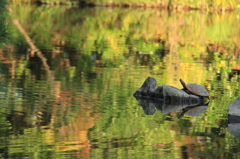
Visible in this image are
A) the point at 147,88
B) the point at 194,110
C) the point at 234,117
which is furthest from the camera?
the point at 147,88

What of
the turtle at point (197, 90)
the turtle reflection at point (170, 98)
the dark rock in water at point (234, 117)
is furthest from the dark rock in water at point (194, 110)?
the dark rock in water at point (234, 117)

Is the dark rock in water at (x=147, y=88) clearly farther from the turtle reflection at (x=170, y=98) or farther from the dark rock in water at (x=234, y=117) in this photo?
the dark rock in water at (x=234, y=117)

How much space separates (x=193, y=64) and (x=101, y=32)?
7.85 metres

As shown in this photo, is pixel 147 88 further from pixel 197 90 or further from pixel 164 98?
pixel 197 90

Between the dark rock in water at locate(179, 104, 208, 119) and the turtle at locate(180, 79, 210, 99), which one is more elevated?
the turtle at locate(180, 79, 210, 99)

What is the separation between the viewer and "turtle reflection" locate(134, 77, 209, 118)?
773 cm

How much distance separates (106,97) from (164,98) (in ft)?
2.67

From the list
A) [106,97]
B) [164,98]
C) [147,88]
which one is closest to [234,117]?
[164,98]

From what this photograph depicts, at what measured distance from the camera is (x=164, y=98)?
816 centimetres

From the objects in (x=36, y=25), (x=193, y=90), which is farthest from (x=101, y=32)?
(x=193, y=90)

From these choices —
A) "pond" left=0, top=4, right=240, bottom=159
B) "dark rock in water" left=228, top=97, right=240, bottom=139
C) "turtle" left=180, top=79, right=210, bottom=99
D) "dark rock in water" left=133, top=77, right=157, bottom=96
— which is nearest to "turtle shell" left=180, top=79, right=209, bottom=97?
"turtle" left=180, top=79, right=210, bottom=99

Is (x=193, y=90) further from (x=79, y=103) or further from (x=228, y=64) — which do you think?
(x=228, y=64)

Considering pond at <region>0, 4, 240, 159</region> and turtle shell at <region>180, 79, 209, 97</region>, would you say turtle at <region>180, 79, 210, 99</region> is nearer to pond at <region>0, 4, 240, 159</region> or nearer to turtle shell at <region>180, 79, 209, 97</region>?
turtle shell at <region>180, 79, 209, 97</region>

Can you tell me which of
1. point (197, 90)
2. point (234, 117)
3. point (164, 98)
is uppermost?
point (197, 90)
